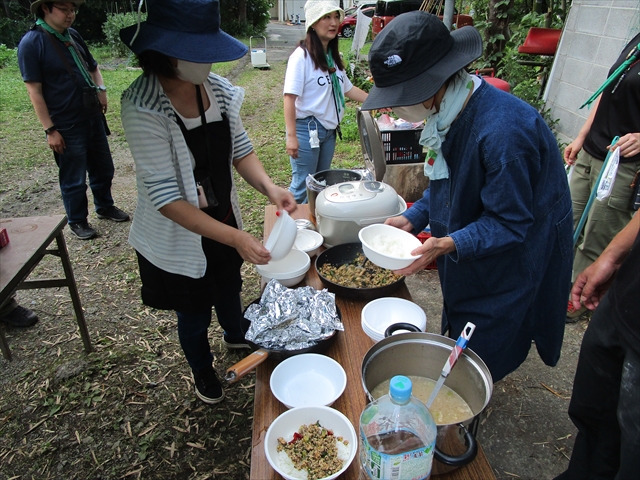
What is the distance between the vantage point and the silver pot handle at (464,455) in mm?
1024

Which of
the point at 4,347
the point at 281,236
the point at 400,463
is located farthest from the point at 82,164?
the point at 400,463

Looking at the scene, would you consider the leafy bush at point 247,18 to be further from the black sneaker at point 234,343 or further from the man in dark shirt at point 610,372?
the man in dark shirt at point 610,372

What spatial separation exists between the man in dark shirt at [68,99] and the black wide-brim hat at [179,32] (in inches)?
101

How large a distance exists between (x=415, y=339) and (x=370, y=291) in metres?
0.52

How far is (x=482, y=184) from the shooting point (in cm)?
148

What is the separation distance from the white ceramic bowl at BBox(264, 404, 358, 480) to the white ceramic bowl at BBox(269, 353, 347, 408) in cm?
6

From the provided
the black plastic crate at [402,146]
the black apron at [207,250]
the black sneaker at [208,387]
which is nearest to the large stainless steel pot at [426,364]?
the black apron at [207,250]

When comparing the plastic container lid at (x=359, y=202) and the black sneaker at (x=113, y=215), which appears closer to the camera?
the plastic container lid at (x=359, y=202)

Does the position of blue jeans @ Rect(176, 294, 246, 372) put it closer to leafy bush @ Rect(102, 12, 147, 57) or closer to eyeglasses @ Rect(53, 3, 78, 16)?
eyeglasses @ Rect(53, 3, 78, 16)

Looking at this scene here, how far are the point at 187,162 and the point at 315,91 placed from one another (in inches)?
82.9

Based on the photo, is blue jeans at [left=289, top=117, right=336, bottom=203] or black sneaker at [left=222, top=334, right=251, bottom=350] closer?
black sneaker at [left=222, top=334, right=251, bottom=350]

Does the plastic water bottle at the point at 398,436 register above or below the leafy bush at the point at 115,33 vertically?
above

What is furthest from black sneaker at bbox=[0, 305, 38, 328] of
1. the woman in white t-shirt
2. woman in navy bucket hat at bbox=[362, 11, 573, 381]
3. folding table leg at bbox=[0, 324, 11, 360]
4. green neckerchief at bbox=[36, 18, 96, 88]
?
woman in navy bucket hat at bbox=[362, 11, 573, 381]

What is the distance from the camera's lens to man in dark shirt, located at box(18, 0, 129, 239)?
11.9 ft
